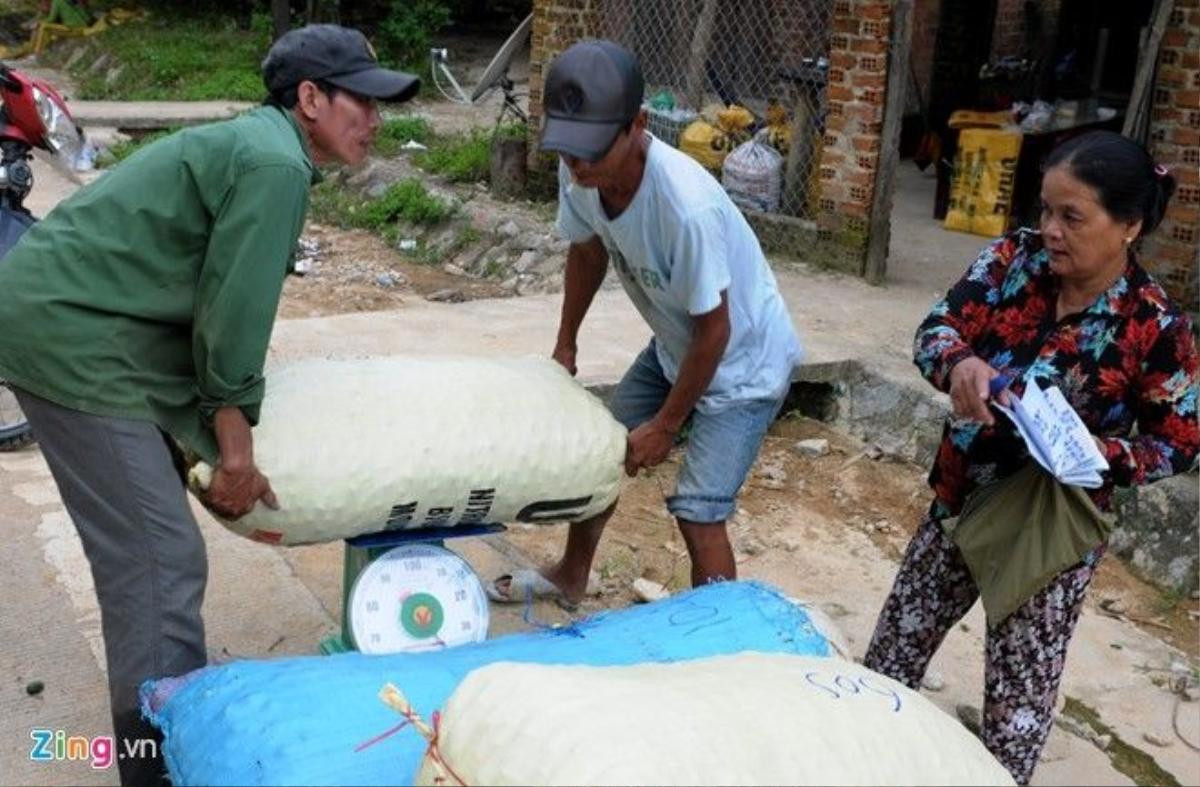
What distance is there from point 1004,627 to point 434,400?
1323 millimetres

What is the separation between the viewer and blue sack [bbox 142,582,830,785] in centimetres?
242

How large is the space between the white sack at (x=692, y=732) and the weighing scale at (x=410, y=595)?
0.94 metres

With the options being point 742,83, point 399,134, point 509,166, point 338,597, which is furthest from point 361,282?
point 338,597

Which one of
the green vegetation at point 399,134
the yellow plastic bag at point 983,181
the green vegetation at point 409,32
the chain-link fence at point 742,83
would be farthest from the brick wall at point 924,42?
the green vegetation at point 409,32

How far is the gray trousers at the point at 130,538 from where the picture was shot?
281cm

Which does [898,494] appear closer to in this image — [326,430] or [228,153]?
[326,430]

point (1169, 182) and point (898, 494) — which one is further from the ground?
point (1169, 182)

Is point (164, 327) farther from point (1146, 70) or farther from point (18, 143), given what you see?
point (1146, 70)

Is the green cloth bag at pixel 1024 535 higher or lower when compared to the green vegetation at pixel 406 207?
higher

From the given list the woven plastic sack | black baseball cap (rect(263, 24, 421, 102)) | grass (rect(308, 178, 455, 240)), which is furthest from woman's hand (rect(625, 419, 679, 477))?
grass (rect(308, 178, 455, 240))

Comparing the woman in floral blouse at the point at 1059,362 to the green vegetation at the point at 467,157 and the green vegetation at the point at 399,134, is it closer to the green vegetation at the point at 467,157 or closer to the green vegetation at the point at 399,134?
the green vegetation at the point at 467,157

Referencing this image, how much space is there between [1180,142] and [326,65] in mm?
5604

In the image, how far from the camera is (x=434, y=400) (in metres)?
3.08

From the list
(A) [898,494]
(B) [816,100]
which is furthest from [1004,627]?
(B) [816,100]
